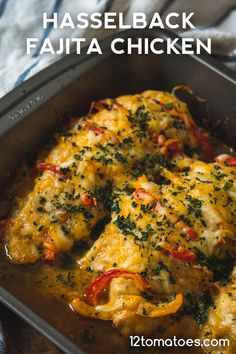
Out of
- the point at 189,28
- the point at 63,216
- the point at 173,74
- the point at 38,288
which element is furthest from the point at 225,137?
the point at 38,288

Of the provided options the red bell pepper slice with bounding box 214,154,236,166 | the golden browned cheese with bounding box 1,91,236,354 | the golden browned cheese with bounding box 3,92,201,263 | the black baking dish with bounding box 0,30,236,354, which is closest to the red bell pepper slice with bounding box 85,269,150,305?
the golden browned cheese with bounding box 1,91,236,354

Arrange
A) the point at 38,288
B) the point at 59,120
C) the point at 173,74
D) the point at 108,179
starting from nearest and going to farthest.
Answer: the point at 38,288 → the point at 108,179 → the point at 59,120 → the point at 173,74

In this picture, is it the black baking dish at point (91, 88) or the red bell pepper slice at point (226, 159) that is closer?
the black baking dish at point (91, 88)

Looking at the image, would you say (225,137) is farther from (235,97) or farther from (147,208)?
(147,208)

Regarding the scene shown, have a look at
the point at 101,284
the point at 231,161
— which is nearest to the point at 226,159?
the point at 231,161

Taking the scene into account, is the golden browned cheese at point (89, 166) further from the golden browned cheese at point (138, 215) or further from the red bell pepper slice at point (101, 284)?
the red bell pepper slice at point (101, 284)

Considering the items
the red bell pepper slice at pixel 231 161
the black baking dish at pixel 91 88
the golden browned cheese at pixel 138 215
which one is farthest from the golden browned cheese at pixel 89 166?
the red bell pepper slice at pixel 231 161

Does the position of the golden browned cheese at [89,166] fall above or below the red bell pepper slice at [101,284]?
above
